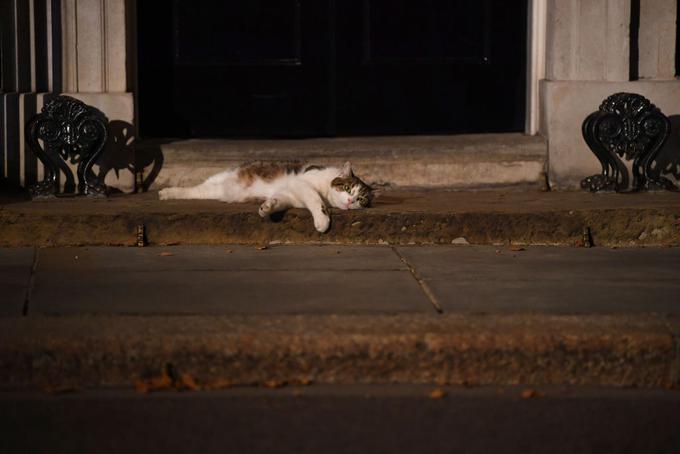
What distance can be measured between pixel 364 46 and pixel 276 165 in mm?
1762

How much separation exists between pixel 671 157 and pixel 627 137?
0.56m

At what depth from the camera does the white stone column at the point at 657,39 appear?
9180mm

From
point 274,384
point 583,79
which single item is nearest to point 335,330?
point 274,384

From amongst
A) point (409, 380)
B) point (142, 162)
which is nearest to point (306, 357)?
point (409, 380)

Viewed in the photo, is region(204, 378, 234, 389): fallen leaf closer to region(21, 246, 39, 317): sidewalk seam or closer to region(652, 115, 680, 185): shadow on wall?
region(21, 246, 39, 317): sidewalk seam

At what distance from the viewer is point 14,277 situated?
6699 mm

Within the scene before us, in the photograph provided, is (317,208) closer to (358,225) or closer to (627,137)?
(358,225)

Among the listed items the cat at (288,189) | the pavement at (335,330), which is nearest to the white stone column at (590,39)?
the cat at (288,189)

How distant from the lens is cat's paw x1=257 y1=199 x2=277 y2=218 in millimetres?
7664

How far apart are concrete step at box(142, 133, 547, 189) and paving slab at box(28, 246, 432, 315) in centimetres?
146

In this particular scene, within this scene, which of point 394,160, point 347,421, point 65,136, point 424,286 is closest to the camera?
point 347,421

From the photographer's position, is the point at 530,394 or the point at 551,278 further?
the point at 551,278

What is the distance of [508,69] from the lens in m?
9.70

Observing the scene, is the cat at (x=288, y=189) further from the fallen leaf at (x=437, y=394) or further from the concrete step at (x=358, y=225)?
the fallen leaf at (x=437, y=394)
